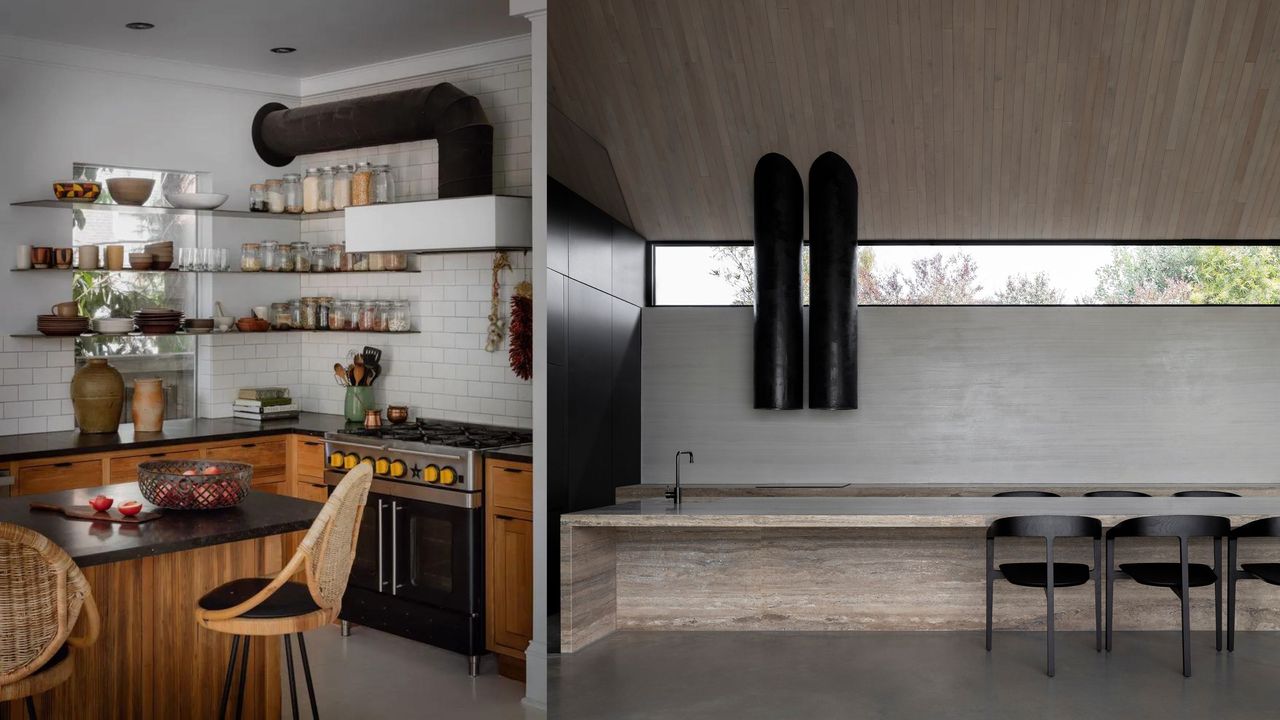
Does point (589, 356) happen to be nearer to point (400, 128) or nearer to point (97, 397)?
point (400, 128)

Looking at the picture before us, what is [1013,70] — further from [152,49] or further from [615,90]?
[152,49]

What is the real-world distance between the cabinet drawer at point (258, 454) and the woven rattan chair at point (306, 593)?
106 inches

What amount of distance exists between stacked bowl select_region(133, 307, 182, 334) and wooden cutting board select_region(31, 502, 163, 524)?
2.66 metres

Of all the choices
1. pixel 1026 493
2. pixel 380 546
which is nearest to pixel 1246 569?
pixel 1026 493

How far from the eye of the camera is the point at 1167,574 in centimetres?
520

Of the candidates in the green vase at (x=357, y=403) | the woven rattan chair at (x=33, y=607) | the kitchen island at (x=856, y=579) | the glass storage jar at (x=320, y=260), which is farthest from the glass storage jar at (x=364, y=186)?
the woven rattan chair at (x=33, y=607)

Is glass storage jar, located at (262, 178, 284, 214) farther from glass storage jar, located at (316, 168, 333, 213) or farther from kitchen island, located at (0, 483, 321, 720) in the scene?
kitchen island, located at (0, 483, 321, 720)

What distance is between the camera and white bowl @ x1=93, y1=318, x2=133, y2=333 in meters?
5.94

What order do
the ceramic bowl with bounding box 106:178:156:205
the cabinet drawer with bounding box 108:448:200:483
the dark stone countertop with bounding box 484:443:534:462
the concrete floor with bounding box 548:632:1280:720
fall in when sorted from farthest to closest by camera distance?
the ceramic bowl with bounding box 106:178:156:205, the cabinet drawer with bounding box 108:448:200:483, the dark stone countertop with bounding box 484:443:534:462, the concrete floor with bounding box 548:632:1280:720

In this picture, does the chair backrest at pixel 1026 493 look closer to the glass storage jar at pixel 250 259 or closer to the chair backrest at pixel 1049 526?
the chair backrest at pixel 1049 526

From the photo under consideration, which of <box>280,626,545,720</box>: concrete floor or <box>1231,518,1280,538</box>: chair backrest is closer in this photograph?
<box>280,626,545,720</box>: concrete floor

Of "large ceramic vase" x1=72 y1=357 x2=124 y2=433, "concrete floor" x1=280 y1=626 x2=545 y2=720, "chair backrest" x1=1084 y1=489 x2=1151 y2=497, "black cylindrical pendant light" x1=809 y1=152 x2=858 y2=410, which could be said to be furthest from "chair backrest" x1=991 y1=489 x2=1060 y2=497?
"large ceramic vase" x1=72 y1=357 x2=124 y2=433

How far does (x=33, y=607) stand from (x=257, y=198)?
174 inches

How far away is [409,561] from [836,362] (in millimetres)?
2879
